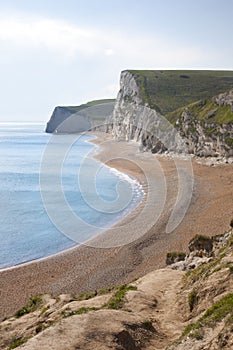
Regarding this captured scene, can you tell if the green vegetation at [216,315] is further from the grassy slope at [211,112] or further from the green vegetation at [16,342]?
the grassy slope at [211,112]

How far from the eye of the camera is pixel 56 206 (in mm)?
46375

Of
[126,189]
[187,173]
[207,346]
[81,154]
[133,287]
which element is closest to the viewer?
[207,346]

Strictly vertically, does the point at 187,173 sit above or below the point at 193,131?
below

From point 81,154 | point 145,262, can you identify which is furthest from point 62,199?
point 81,154

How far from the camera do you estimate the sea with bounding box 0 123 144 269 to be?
112 feet

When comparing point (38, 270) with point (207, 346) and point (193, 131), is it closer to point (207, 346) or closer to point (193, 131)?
point (207, 346)

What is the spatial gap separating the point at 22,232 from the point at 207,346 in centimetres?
3082

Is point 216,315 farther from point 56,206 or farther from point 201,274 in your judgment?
point 56,206

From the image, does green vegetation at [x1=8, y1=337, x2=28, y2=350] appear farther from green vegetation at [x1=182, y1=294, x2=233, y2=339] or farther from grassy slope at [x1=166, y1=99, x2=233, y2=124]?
grassy slope at [x1=166, y1=99, x2=233, y2=124]

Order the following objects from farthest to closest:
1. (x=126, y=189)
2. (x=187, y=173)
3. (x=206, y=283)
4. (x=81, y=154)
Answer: (x=81, y=154) < (x=187, y=173) < (x=126, y=189) < (x=206, y=283)

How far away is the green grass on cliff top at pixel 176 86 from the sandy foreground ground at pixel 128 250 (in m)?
67.2

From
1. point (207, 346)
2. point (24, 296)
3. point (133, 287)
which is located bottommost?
point (24, 296)

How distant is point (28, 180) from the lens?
6681 centimetres

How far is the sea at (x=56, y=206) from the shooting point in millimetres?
34238
